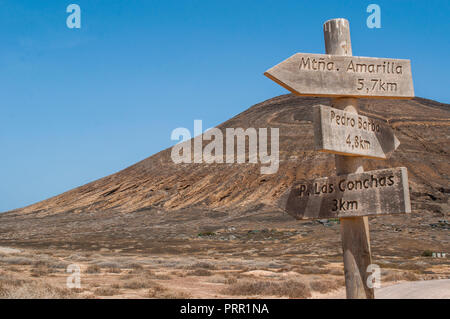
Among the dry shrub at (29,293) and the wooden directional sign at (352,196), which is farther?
the dry shrub at (29,293)

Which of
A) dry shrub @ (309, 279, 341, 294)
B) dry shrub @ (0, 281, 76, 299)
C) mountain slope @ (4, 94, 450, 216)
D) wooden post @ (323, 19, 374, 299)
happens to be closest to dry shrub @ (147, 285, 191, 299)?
dry shrub @ (0, 281, 76, 299)

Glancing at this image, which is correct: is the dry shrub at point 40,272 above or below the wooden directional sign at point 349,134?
below

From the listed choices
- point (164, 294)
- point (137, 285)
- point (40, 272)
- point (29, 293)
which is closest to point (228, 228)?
point (40, 272)

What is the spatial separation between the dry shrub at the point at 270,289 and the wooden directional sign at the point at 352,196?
625cm

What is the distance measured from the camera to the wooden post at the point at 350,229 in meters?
6.13

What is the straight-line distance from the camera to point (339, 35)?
641 cm

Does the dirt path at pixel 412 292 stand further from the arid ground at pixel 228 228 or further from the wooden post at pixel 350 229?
the wooden post at pixel 350 229

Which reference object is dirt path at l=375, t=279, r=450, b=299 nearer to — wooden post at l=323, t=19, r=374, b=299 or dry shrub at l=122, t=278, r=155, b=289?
wooden post at l=323, t=19, r=374, b=299

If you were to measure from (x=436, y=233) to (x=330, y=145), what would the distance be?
39585 mm

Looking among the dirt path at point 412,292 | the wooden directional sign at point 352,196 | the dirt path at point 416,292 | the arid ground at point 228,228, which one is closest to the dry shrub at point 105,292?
the arid ground at point 228,228

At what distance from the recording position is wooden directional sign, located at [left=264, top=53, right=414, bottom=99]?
20.1ft

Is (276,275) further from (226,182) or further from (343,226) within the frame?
(226,182)

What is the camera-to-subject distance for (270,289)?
12531mm
